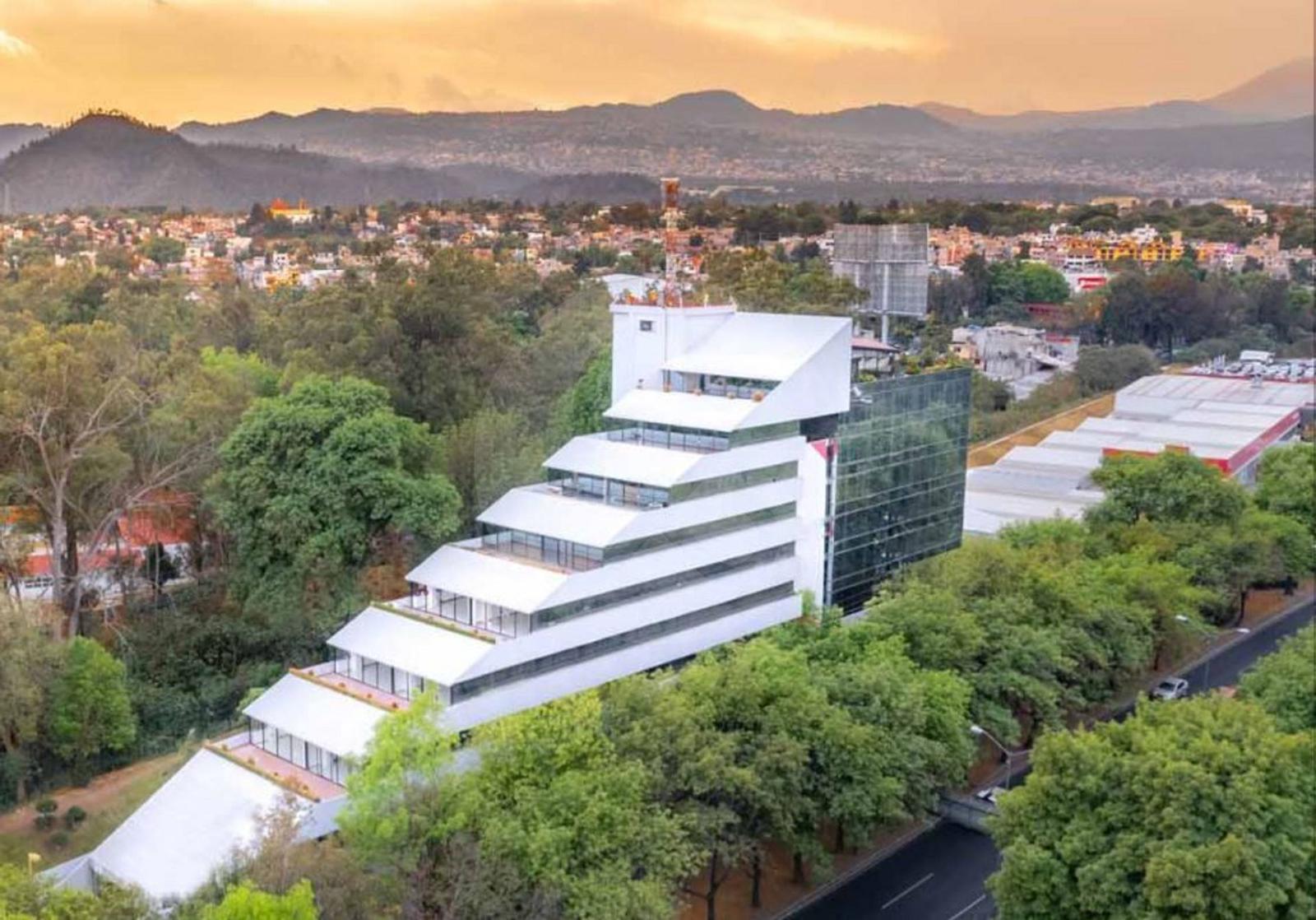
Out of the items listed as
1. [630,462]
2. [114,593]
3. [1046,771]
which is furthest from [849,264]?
[1046,771]

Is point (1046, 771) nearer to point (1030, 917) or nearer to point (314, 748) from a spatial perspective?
point (1030, 917)

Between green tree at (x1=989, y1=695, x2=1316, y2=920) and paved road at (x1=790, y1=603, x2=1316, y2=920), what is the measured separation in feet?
7.40

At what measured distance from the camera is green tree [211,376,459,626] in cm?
2355

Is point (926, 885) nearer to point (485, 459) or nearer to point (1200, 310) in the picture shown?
point (485, 459)

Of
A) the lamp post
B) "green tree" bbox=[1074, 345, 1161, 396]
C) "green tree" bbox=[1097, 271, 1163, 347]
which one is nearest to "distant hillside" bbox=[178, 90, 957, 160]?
"green tree" bbox=[1074, 345, 1161, 396]

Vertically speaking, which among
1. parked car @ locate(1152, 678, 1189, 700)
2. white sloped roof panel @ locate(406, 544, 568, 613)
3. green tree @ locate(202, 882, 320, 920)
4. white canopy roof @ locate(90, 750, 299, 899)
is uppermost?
white sloped roof panel @ locate(406, 544, 568, 613)

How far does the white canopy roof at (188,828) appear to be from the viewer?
16.2 m

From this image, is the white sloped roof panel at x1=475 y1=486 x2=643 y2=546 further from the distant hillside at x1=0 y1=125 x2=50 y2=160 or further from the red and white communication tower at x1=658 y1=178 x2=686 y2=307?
the distant hillside at x1=0 y1=125 x2=50 y2=160

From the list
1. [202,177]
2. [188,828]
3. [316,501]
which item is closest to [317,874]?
[188,828]

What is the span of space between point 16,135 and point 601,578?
28.0 m

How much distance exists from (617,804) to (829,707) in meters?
4.11

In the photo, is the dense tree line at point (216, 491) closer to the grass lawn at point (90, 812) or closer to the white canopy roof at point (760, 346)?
the grass lawn at point (90, 812)

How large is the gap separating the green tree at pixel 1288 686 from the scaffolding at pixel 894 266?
64.0 ft

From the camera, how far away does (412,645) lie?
19531 mm
